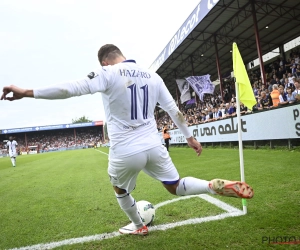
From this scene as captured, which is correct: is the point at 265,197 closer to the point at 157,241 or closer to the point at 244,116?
the point at 157,241

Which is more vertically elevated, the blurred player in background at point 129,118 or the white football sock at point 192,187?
the blurred player in background at point 129,118

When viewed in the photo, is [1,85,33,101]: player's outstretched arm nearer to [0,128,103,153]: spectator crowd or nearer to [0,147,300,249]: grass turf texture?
[0,147,300,249]: grass turf texture

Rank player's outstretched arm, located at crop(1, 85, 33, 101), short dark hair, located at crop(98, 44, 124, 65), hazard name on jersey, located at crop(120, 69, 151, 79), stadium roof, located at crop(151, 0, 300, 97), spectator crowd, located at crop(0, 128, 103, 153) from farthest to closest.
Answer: spectator crowd, located at crop(0, 128, 103, 153)
stadium roof, located at crop(151, 0, 300, 97)
short dark hair, located at crop(98, 44, 124, 65)
hazard name on jersey, located at crop(120, 69, 151, 79)
player's outstretched arm, located at crop(1, 85, 33, 101)

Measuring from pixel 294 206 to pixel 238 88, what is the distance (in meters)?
1.80

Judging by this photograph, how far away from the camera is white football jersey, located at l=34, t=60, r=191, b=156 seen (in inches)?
99.7

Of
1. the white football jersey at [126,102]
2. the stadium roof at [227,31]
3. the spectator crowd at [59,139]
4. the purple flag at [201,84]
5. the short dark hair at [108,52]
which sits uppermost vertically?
the stadium roof at [227,31]

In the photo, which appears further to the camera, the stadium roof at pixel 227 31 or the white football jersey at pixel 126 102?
the stadium roof at pixel 227 31

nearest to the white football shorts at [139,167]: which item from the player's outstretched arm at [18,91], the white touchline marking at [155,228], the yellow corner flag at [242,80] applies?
the white touchline marking at [155,228]

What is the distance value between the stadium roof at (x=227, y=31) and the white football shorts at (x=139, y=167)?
45.6 ft

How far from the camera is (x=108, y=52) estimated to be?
112 inches

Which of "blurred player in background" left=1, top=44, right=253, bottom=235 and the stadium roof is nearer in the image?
"blurred player in background" left=1, top=44, right=253, bottom=235

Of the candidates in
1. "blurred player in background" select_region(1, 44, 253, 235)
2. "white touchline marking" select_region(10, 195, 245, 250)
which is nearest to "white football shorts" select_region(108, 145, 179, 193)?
"blurred player in background" select_region(1, 44, 253, 235)
